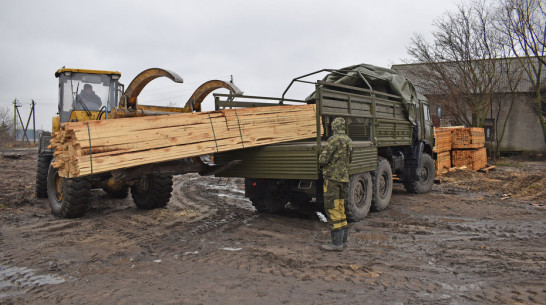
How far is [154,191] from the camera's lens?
26.5 feet

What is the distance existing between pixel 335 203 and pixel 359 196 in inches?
72.3

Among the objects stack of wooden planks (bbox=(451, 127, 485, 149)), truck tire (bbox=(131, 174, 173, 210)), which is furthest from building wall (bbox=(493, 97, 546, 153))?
truck tire (bbox=(131, 174, 173, 210))

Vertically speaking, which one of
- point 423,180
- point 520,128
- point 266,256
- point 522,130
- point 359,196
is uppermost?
point 520,128

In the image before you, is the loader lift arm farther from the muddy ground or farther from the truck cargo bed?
the muddy ground

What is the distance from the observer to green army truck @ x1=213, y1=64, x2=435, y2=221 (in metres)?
6.21

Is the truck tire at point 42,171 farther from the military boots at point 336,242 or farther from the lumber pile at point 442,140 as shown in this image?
the lumber pile at point 442,140

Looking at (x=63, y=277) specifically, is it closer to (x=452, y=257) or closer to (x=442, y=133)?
(x=452, y=257)

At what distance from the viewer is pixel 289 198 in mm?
8102

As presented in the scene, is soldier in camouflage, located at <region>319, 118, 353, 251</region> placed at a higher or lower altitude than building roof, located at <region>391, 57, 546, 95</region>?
lower

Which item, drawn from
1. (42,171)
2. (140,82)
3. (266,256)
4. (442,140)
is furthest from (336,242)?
(442,140)

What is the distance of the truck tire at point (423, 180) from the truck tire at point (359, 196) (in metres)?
3.30

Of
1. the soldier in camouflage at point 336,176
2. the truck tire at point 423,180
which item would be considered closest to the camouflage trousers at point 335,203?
the soldier in camouflage at point 336,176

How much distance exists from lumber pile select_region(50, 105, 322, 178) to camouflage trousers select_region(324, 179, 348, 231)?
1483 millimetres

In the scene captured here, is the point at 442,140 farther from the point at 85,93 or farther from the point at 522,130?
the point at 522,130
